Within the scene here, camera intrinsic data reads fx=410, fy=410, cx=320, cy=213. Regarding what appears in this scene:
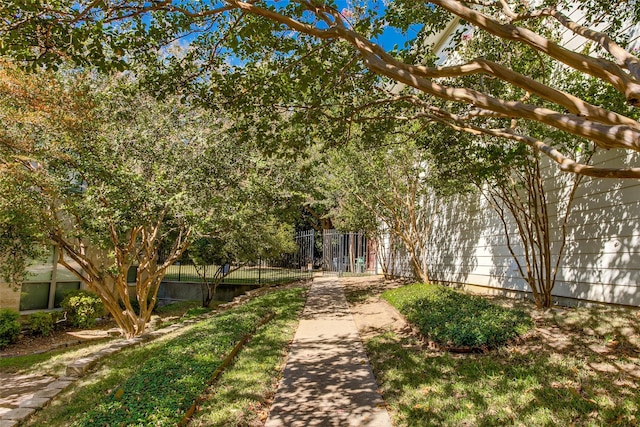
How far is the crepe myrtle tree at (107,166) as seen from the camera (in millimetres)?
8250

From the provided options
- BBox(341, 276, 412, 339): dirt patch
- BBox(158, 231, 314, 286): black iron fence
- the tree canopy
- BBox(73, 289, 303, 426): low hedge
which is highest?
the tree canopy

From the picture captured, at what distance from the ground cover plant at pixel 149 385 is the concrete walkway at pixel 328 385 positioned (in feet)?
3.07

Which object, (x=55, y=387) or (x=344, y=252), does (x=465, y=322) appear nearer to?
(x=55, y=387)

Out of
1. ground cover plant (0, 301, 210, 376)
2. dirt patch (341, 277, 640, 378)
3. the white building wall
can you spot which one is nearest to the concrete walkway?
dirt patch (341, 277, 640, 378)

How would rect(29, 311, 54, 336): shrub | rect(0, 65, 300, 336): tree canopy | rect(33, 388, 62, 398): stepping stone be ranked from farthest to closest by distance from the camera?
rect(29, 311, 54, 336): shrub < rect(0, 65, 300, 336): tree canopy < rect(33, 388, 62, 398): stepping stone

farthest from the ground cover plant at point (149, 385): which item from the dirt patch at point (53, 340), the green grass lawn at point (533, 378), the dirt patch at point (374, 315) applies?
the dirt patch at point (53, 340)

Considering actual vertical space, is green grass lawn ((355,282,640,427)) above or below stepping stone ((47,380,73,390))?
above

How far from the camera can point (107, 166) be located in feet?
27.5

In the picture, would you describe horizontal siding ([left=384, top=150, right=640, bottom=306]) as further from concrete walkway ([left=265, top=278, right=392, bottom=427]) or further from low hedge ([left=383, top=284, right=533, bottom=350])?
concrete walkway ([left=265, top=278, right=392, bottom=427])

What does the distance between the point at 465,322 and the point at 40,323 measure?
11.0 metres

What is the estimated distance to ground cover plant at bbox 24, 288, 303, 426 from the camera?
12.1ft

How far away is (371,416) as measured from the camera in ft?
12.7

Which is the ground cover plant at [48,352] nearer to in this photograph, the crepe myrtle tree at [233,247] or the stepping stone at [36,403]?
the stepping stone at [36,403]

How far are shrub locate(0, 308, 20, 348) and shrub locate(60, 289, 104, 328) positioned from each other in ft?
5.74
